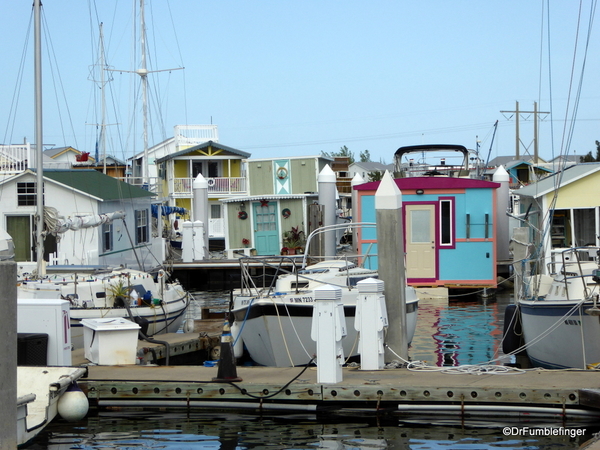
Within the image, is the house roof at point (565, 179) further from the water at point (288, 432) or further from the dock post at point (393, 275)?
the water at point (288, 432)

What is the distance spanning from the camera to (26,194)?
2500cm

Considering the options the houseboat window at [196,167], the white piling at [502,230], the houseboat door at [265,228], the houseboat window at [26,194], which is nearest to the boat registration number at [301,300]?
the houseboat window at [26,194]

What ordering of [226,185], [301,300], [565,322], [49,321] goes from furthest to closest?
[226,185], [301,300], [565,322], [49,321]

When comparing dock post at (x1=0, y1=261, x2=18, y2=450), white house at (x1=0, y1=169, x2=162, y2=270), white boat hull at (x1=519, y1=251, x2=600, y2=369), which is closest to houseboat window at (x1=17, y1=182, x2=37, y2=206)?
white house at (x1=0, y1=169, x2=162, y2=270)

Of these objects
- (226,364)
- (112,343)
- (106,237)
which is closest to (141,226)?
(106,237)

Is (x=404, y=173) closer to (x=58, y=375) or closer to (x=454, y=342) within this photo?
(x=454, y=342)

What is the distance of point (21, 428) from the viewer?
8172 mm

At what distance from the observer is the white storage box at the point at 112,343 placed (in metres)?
11.5

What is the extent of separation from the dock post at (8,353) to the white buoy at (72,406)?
2.60 meters

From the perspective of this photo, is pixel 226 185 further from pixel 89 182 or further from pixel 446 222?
pixel 446 222

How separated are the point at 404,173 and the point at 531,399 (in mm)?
15949

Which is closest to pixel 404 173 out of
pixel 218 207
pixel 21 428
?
pixel 21 428

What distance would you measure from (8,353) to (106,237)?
20325 millimetres

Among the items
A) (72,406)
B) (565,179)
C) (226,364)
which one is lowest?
(72,406)
